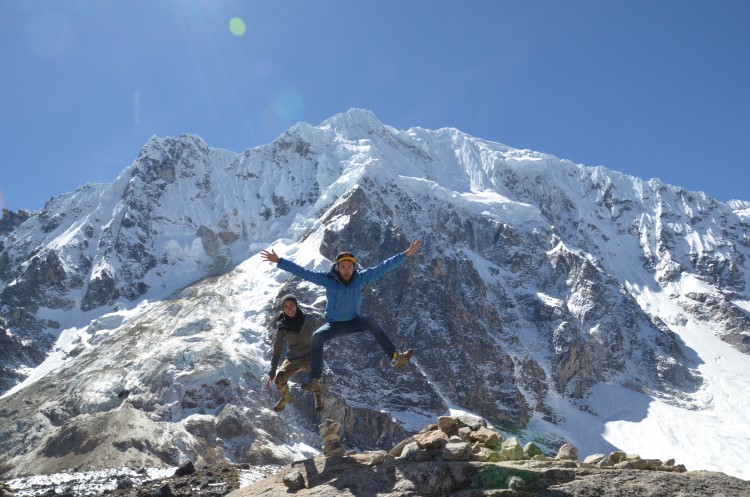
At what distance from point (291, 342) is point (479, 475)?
→ 6.14m

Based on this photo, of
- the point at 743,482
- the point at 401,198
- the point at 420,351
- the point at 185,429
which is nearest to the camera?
the point at 743,482

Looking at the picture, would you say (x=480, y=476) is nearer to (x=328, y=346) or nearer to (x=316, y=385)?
(x=316, y=385)

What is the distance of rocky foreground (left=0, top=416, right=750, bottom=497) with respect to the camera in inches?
412

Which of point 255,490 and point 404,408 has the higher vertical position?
point 404,408

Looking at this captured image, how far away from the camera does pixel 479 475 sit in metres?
11.1

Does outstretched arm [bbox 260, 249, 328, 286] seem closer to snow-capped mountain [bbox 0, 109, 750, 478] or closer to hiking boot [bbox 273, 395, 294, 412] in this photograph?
hiking boot [bbox 273, 395, 294, 412]

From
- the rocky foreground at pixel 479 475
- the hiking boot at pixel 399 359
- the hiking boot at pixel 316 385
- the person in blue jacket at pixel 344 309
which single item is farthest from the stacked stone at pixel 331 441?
the hiking boot at pixel 399 359

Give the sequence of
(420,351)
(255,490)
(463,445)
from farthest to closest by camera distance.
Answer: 1. (420,351)
2. (255,490)
3. (463,445)

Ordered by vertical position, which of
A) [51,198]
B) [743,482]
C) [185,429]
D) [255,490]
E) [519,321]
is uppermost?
[51,198]

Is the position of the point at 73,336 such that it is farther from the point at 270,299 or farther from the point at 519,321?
the point at 519,321

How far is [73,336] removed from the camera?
13950 cm

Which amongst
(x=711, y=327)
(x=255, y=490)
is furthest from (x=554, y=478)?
(x=711, y=327)

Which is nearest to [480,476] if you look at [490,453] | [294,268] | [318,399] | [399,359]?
[490,453]

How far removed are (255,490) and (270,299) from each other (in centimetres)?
12225
